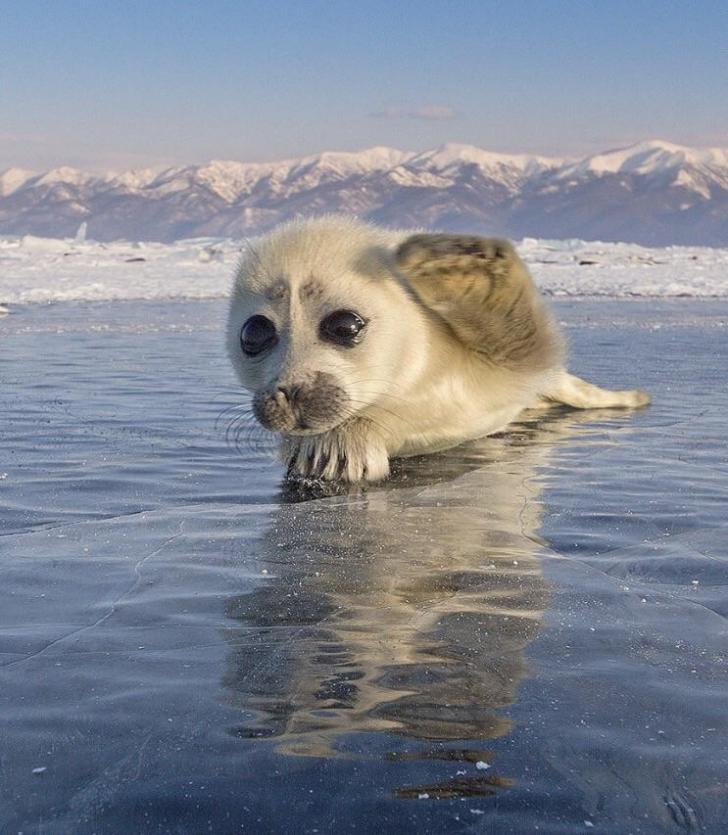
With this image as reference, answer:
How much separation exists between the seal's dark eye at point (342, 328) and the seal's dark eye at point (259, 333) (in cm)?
18

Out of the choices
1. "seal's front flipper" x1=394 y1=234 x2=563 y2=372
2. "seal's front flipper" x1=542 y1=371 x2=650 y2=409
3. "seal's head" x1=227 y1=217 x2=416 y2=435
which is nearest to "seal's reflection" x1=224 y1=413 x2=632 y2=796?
"seal's head" x1=227 y1=217 x2=416 y2=435

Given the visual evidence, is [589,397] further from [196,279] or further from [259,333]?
[196,279]

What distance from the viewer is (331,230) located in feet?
14.3

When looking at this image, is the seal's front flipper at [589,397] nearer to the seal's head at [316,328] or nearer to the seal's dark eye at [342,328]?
the seal's head at [316,328]

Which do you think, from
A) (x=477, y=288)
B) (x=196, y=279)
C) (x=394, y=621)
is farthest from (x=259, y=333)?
(x=196, y=279)

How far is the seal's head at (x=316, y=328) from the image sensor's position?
147 inches

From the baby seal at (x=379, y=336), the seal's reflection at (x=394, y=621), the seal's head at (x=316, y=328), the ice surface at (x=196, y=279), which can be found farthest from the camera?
the ice surface at (x=196, y=279)

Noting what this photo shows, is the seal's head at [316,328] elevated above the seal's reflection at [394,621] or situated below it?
above

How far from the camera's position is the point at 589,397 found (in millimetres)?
5918

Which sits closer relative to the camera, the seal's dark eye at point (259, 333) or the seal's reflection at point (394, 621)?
the seal's reflection at point (394, 621)

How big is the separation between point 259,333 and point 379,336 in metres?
0.42

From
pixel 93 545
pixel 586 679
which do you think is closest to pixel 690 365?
pixel 93 545

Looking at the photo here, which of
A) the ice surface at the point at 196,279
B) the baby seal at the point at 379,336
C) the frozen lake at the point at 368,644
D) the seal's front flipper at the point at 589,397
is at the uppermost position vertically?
the ice surface at the point at 196,279

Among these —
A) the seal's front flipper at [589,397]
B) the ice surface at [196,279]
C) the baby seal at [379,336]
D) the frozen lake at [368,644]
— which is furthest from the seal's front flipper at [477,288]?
the ice surface at [196,279]
